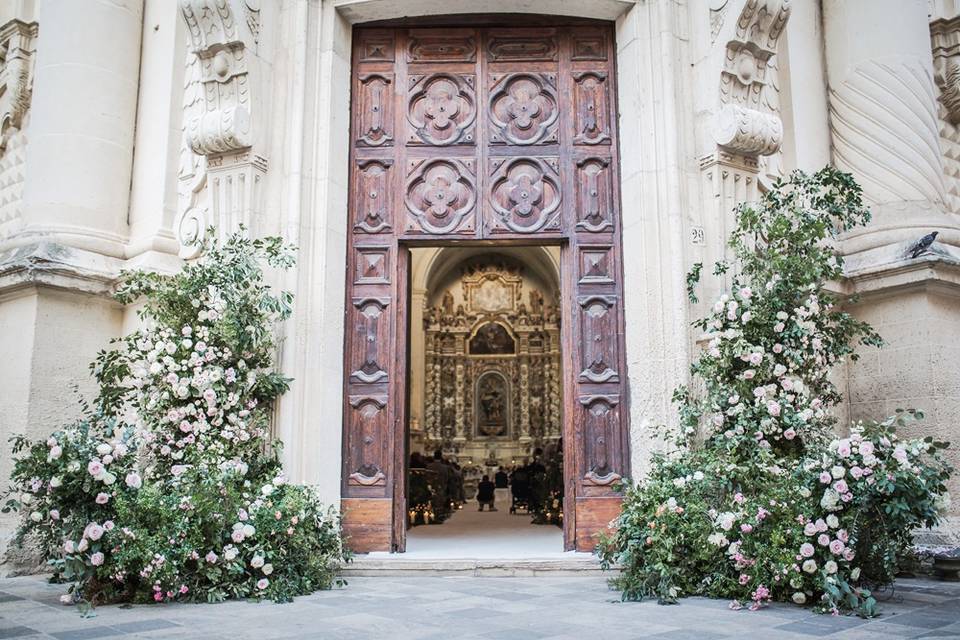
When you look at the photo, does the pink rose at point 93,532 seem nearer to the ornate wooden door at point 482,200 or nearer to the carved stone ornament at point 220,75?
the ornate wooden door at point 482,200

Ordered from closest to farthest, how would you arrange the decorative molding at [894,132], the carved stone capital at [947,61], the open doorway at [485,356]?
the decorative molding at [894,132]
the carved stone capital at [947,61]
the open doorway at [485,356]

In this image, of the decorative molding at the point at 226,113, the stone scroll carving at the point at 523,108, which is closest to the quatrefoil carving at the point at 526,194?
the stone scroll carving at the point at 523,108

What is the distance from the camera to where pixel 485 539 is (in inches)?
320

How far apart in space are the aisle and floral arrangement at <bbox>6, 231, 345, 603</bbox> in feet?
3.72

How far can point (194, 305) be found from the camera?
617cm

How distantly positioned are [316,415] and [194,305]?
127cm

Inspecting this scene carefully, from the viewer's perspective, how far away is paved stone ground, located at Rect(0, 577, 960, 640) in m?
4.10

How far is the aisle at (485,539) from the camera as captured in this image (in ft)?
22.1

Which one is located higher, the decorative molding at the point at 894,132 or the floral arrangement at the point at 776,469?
the decorative molding at the point at 894,132

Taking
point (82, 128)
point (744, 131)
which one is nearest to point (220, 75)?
point (82, 128)

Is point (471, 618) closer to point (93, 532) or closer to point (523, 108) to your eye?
point (93, 532)

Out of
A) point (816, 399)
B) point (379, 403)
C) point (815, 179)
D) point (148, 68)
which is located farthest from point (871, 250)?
point (148, 68)

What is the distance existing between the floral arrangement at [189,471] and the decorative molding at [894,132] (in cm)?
521

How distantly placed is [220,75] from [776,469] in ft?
17.3
